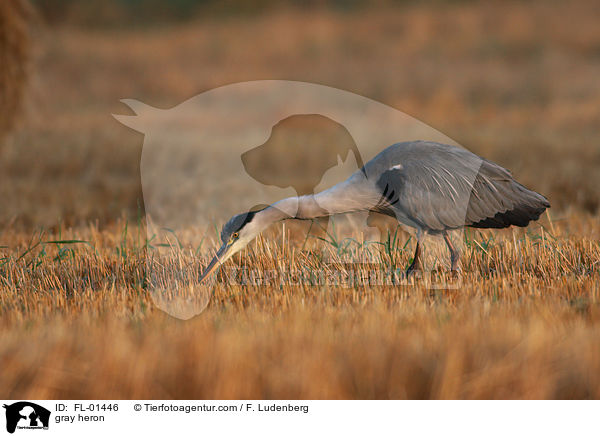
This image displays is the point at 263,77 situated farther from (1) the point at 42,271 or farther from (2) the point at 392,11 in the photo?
(1) the point at 42,271

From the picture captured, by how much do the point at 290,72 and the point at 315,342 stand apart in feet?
68.9

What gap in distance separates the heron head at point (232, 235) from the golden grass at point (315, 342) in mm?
194

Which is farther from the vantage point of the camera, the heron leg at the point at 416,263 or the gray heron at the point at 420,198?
the heron leg at the point at 416,263

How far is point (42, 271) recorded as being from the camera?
504 cm

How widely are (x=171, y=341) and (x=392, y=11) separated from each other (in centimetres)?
2569

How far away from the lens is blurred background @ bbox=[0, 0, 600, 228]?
31.9 feet

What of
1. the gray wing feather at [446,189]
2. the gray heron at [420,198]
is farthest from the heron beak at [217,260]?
the gray wing feather at [446,189]

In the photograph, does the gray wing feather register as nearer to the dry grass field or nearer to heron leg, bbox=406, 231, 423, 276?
heron leg, bbox=406, 231, 423, 276

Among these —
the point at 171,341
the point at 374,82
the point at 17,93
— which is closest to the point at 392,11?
Answer: the point at 374,82

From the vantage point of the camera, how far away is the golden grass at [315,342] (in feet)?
9.49

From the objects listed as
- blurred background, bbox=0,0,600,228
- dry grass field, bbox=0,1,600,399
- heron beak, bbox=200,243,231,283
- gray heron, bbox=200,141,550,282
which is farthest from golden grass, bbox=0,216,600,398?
blurred background, bbox=0,0,600,228
